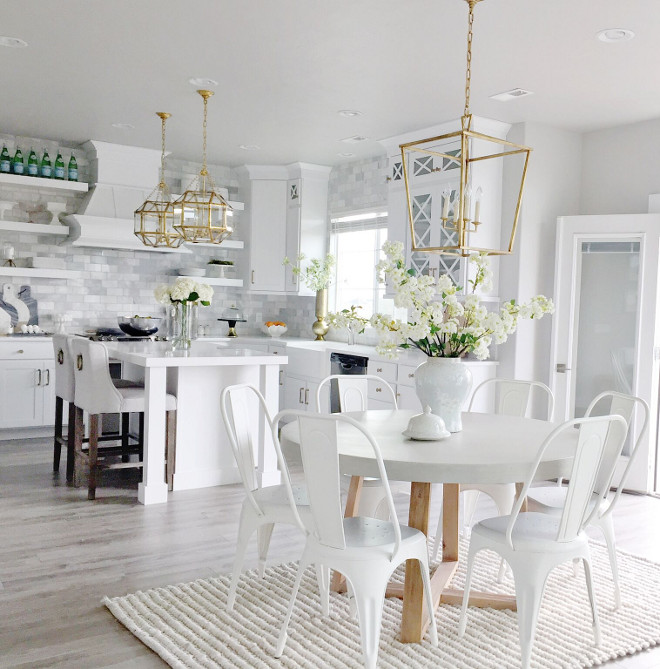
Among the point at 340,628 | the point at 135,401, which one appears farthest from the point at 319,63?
the point at 340,628

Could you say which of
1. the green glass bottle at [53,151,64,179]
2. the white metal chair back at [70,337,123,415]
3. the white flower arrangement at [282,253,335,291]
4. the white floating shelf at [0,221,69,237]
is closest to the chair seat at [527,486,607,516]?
the white metal chair back at [70,337,123,415]

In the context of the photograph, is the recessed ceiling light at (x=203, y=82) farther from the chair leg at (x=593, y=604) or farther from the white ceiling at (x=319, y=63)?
the chair leg at (x=593, y=604)

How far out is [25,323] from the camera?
271 inches

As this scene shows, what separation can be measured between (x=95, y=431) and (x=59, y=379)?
79cm

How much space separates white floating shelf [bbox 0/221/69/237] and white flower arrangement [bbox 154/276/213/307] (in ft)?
6.57

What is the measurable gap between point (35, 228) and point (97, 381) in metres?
2.80

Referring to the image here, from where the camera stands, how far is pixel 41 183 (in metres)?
6.65

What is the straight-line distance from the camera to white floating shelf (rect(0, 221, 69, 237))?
6555mm

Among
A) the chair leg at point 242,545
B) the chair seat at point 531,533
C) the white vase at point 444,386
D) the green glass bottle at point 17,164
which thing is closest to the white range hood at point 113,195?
the green glass bottle at point 17,164

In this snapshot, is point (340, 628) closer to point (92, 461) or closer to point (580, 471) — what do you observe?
point (580, 471)

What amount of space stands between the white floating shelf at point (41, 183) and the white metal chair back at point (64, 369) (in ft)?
7.07

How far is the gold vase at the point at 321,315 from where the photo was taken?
24.6ft

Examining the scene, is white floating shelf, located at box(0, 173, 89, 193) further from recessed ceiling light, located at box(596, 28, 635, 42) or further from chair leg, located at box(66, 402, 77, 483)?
recessed ceiling light, located at box(596, 28, 635, 42)

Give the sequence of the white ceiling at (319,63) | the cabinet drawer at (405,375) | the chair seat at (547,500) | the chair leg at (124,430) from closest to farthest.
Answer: the chair seat at (547,500)
the white ceiling at (319,63)
the chair leg at (124,430)
the cabinet drawer at (405,375)
